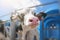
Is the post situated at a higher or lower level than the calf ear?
lower

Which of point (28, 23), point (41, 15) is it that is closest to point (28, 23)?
point (28, 23)

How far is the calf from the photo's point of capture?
1513 mm

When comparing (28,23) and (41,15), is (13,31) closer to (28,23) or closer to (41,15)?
(28,23)

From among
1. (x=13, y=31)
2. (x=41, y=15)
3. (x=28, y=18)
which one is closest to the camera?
(x=41, y=15)

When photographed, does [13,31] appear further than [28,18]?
Yes

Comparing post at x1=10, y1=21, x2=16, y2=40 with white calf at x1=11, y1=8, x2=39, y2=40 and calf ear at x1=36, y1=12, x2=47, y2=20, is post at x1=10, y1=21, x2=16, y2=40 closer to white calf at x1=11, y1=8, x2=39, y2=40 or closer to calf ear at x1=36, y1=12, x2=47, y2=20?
white calf at x1=11, y1=8, x2=39, y2=40

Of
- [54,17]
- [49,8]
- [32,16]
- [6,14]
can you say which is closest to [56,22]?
[54,17]

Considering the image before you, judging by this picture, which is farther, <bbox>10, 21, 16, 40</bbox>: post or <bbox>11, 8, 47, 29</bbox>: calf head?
<bbox>10, 21, 16, 40</bbox>: post

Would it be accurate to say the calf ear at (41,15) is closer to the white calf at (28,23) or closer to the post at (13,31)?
the white calf at (28,23)

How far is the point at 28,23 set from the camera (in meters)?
1.57

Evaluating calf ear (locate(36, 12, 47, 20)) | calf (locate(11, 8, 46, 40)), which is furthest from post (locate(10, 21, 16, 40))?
calf ear (locate(36, 12, 47, 20))

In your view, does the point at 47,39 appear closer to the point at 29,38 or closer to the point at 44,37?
the point at 44,37

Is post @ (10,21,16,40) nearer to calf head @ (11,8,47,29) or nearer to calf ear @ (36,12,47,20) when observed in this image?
calf head @ (11,8,47,29)

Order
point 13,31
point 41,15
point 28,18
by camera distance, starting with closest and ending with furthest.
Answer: point 41,15 < point 28,18 < point 13,31
